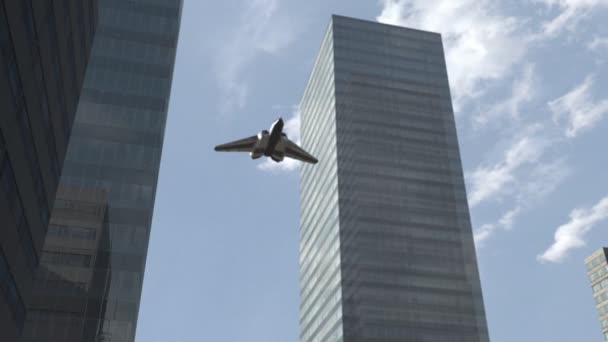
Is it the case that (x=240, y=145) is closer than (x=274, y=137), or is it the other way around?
(x=274, y=137)

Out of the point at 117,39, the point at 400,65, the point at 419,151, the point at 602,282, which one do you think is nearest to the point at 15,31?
the point at 117,39

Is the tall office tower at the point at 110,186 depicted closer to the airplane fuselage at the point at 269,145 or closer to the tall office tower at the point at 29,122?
the tall office tower at the point at 29,122

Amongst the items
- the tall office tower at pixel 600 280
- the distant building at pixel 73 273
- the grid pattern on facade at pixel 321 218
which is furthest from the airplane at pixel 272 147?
the tall office tower at pixel 600 280

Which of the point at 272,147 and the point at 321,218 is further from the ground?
the point at 321,218

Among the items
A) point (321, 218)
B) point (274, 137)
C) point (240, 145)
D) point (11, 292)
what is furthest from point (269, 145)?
point (321, 218)

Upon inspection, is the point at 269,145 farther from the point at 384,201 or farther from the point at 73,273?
the point at 384,201

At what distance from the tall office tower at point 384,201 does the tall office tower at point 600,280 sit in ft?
233

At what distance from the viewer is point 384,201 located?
402 ft

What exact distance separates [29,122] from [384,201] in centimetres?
9320

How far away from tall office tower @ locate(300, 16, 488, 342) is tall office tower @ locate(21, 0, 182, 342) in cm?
5579

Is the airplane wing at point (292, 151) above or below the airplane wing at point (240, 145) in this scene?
below

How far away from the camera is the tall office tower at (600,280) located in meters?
168

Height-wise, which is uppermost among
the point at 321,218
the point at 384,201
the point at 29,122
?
the point at 321,218

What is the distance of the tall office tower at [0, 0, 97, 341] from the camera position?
31828 mm
